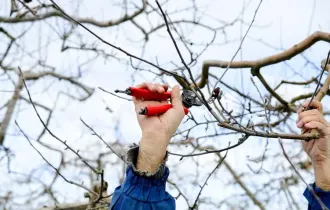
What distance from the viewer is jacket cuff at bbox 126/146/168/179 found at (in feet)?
4.99

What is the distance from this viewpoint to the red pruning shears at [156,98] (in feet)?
4.95

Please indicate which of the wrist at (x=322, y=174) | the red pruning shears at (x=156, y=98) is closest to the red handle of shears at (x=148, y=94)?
the red pruning shears at (x=156, y=98)

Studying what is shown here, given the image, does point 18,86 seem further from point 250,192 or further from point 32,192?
point 250,192

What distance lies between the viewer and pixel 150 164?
1543 mm

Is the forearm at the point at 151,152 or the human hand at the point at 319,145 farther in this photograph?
the human hand at the point at 319,145

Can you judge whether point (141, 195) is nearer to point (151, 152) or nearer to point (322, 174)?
point (151, 152)

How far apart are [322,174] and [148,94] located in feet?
2.32

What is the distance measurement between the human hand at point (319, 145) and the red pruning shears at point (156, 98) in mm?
375

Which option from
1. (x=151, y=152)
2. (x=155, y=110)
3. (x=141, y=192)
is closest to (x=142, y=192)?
(x=141, y=192)

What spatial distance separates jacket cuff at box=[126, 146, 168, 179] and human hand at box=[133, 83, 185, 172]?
0.05 feet

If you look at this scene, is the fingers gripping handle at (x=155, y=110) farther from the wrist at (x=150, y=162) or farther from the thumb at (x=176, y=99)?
the wrist at (x=150, y=162)

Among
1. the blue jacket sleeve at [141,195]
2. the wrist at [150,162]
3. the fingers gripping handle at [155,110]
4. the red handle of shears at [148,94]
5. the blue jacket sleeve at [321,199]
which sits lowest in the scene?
the blue jacket sleeve at [141,195]

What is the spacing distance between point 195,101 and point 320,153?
51 cm

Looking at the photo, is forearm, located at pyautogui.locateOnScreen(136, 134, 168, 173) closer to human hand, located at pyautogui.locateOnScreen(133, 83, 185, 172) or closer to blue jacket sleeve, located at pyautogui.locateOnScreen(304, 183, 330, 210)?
human hand, located at pyautogui.locateOnScreen(133, 83, 185, 172)
